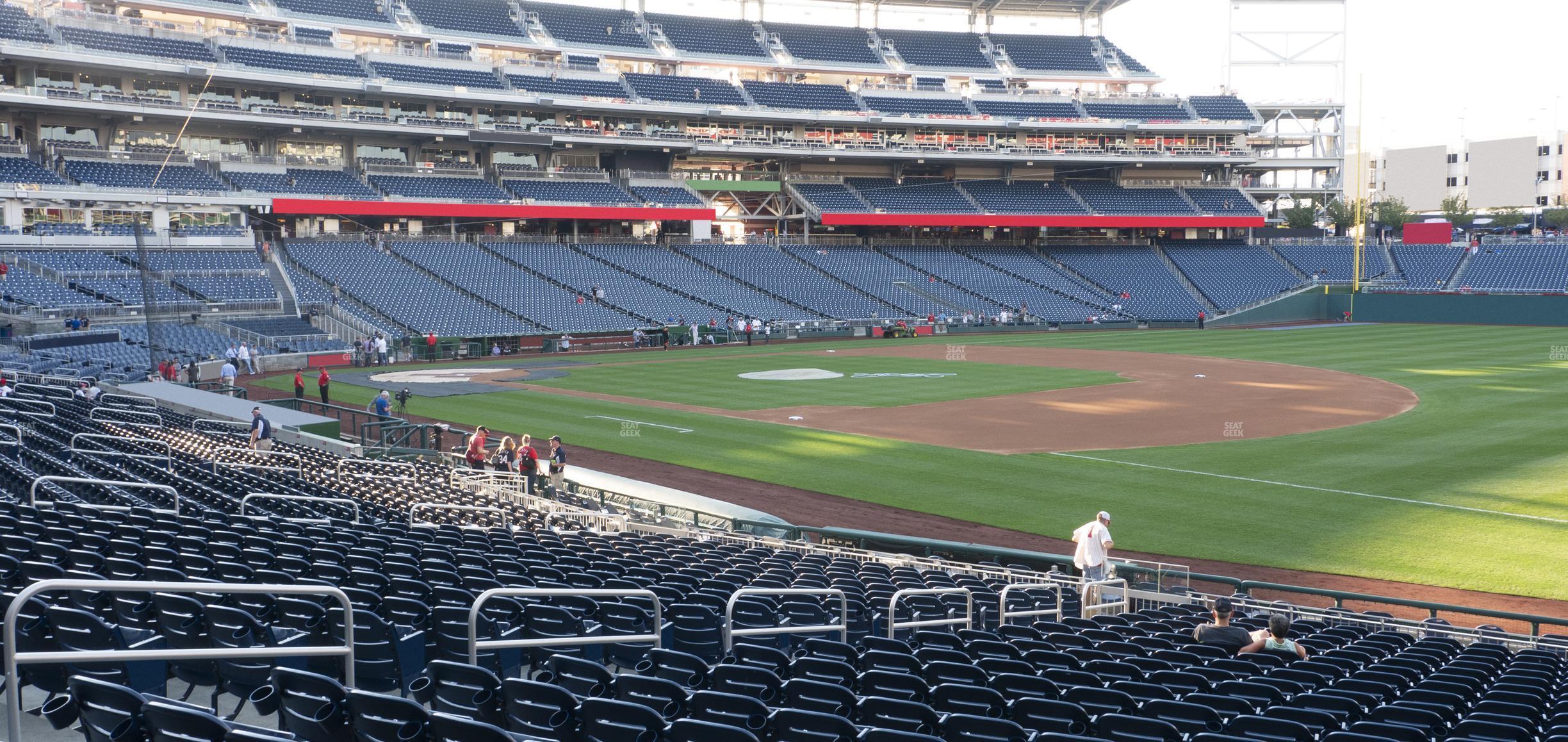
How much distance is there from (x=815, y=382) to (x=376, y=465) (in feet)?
76.6

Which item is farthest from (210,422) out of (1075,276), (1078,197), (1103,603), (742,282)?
(1078,197)

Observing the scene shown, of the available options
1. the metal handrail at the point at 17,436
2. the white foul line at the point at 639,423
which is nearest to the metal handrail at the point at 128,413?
the metal handrail at the point at 17,436

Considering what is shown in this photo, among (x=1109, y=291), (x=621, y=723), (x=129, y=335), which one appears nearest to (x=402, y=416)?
(x=129, y=335)

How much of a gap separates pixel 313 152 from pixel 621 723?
2792 inches

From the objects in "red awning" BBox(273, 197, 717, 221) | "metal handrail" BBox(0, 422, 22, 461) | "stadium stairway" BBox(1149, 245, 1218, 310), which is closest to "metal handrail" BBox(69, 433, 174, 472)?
"metal handrail" BBox(0, 422, 22, 461)

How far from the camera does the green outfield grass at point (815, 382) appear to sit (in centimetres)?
3859

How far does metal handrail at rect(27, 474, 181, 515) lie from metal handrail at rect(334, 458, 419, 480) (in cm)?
475

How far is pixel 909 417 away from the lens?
34.3 meters

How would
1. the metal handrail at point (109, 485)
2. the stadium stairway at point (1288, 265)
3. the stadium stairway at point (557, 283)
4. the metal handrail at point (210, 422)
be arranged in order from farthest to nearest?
the stadium stairway at point (1288, 265) < the stadium stairway at point (557, 283) < the metal handrail at point (210, 422) < the metal handrail at point (109, 485)

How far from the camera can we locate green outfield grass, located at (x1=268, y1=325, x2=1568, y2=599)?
1903 cm

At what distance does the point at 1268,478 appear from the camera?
24.8 meters

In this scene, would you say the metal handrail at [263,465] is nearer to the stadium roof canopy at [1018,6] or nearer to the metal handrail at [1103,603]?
the metal handrail at [1103,603]

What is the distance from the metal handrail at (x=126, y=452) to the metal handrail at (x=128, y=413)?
8.27ft

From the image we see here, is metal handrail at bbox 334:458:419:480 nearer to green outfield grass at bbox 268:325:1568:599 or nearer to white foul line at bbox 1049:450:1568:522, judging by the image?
green outfield grass at bbox 268:325:1568:599
